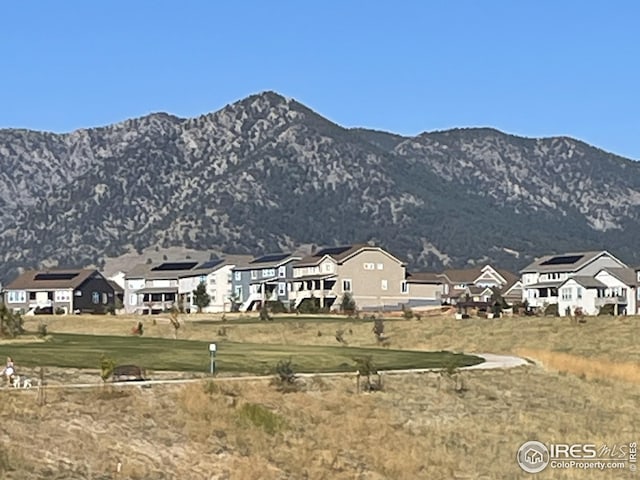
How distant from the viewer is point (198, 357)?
5069 cm

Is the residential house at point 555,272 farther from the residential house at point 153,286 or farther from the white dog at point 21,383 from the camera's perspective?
the white dog at point 21,383

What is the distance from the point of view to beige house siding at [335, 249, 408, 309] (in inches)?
5349

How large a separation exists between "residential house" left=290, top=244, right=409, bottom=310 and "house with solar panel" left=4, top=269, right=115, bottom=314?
26.4 meters

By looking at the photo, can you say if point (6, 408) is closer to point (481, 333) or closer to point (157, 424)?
point (157, 424)

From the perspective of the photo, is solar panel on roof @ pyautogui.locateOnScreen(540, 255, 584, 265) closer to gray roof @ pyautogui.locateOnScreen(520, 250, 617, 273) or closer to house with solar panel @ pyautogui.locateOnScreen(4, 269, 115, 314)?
gray roof @ pyautogui.locateOnScreen(520, 250, 617, 273)

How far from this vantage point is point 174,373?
43.2m

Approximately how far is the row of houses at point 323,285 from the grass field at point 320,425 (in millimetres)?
71290

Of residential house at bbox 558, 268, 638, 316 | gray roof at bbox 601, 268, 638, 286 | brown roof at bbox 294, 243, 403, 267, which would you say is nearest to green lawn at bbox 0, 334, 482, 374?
residential house at bbox 558, 268, 638, 316

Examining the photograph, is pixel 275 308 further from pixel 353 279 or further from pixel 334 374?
pixel 334 374

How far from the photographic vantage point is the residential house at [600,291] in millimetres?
120500

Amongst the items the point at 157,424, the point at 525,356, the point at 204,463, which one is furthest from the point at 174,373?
the point at 525,356

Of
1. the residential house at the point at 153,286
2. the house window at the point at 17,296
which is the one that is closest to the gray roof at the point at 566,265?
the residential house at the point at 153,286

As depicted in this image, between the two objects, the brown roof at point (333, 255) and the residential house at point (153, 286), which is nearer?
the brown roof at point (333, 255)

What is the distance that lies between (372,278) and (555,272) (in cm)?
2186
